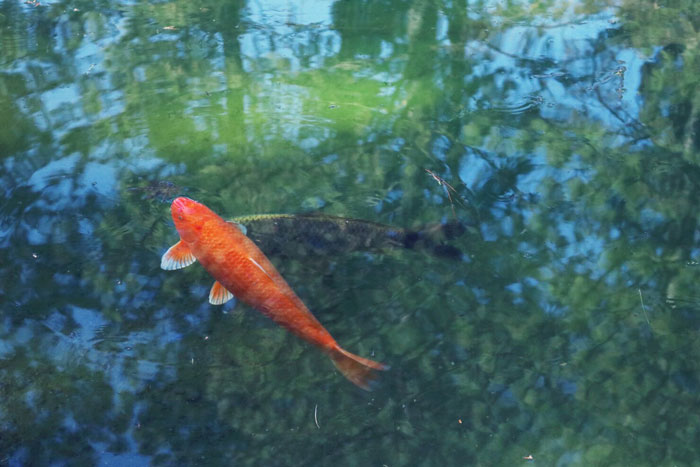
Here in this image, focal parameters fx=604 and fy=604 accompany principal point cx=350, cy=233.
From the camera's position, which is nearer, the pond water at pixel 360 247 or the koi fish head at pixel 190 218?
the pond water at pixel 360 247

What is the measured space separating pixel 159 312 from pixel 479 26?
349cm

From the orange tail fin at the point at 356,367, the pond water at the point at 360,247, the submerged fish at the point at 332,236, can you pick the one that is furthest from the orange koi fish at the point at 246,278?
the submerged fish at the point at 332,236

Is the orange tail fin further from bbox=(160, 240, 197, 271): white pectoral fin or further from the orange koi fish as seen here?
bbox=(160, 240, 197, 271): white pectoral fin

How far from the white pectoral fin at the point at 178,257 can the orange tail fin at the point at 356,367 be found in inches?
31.7

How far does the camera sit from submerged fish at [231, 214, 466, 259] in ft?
9.95

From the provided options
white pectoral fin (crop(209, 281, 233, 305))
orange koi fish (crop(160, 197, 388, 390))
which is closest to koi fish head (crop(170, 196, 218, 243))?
orange koi fish (crop(160, 197, 388, 390))

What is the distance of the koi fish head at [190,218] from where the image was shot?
271 centimetres

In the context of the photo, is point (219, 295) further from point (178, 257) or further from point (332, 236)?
point (332, 236)

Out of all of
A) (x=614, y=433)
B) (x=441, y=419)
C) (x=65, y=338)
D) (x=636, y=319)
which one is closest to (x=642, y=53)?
(x=636, y=319)

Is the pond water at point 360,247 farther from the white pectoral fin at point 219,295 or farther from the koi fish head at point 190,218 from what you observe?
the koi fish head at point 190,218

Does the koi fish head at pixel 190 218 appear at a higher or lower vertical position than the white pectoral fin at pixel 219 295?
higher

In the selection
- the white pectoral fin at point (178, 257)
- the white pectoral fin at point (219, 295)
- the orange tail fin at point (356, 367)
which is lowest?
the orange tail fin at point (356, 367)

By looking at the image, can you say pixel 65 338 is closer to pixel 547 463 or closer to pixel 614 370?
pixel 547 463

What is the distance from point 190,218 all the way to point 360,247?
85cm
